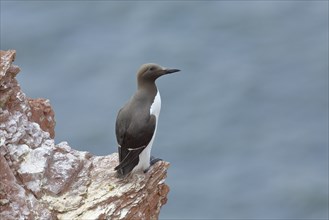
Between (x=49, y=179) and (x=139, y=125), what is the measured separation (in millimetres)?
1799

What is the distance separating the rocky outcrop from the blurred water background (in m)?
16.9

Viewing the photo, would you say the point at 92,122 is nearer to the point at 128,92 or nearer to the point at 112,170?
the point at 128,92

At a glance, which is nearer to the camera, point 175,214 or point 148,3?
point 175,214

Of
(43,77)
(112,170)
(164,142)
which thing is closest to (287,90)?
(164,142)

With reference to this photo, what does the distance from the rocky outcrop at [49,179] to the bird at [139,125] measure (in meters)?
0.27

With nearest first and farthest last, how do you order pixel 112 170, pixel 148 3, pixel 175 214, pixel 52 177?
pixel 52 177, pixel 112 170, pixel 175 214, pixel 148 3

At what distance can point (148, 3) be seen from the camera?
37.3 meters

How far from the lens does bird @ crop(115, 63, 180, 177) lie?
13.7 meters

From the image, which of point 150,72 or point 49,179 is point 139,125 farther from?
point 49,179

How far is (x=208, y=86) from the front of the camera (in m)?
33.9

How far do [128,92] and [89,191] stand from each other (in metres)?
20.2

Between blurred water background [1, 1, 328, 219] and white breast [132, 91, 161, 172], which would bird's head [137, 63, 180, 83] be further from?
blurred water background [1, 1, 328, 219]

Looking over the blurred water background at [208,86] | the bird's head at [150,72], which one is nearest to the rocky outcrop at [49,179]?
the bird's head at [150,72]

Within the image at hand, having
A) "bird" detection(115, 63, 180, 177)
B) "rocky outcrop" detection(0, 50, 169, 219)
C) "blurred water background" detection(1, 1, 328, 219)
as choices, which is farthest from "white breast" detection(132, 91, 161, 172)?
"blurred water background" detection(1, 1, 328, 219)
